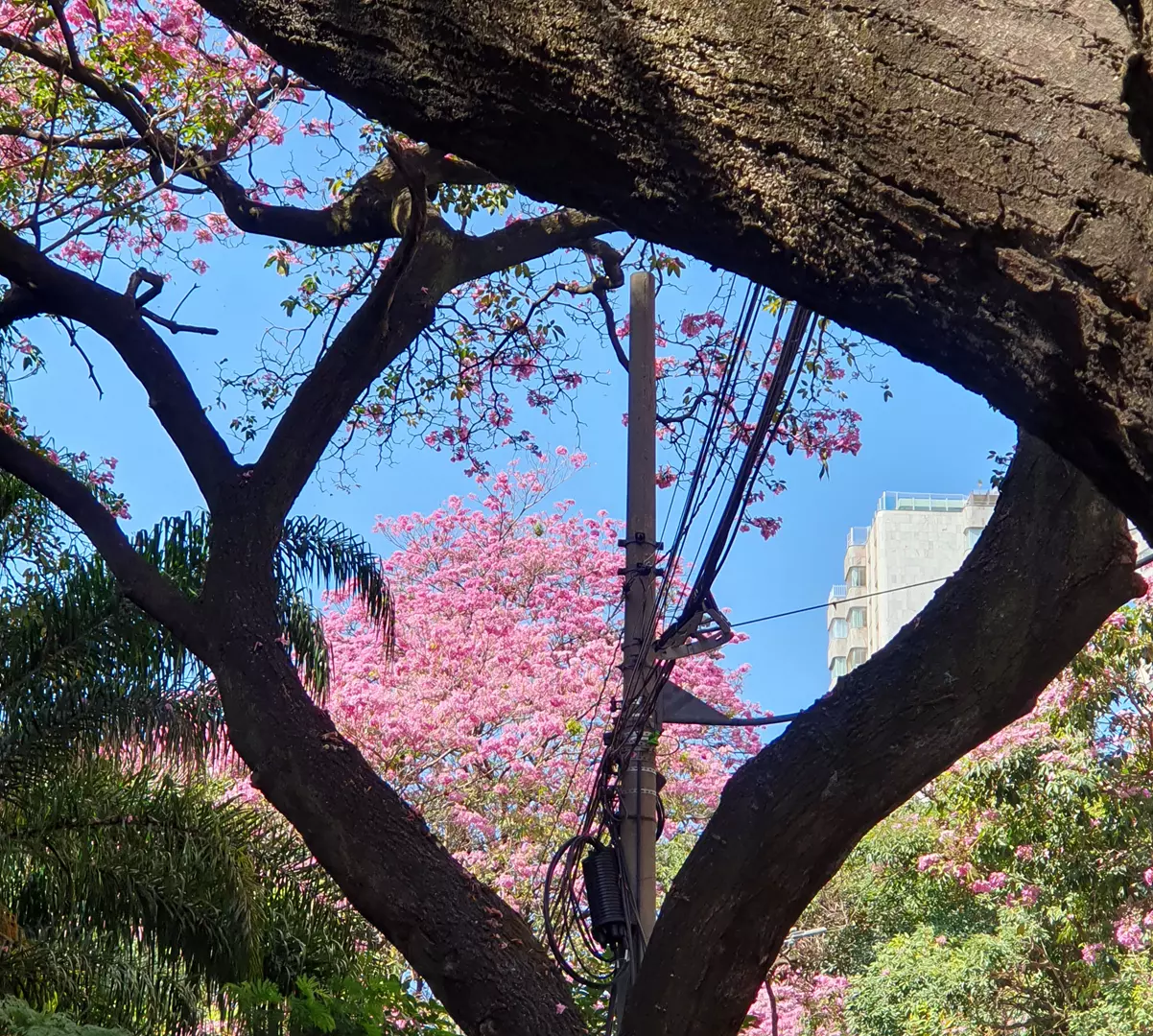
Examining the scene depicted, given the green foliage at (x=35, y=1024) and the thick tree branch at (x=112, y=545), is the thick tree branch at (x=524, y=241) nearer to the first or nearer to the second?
the thick tree branch at (x=112, y=545)

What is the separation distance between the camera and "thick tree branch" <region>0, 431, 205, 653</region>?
474 centimetres

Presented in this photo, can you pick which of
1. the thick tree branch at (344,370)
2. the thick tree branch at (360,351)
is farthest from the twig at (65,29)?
the thick tree branch at (344,370)

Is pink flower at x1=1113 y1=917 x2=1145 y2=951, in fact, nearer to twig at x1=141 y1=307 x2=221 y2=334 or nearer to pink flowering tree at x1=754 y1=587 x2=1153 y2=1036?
pink flowering tree at x1=754 y1=587 x2=1153 y2=1036

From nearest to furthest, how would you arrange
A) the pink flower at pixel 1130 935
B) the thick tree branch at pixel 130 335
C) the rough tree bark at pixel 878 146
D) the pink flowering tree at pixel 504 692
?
the rough tree bark at pixel 878 146 → the thick tree branch at pixel 130 335 → the pink flower at pixel 1130 935 → the pink flowering tree at pixel 504 692

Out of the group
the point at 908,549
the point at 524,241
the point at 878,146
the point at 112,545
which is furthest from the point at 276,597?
the point at 908,549

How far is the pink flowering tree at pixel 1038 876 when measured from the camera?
11.0 meters

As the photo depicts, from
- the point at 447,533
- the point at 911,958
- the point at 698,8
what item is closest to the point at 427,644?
the point at 447,533

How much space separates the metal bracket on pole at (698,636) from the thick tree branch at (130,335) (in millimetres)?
1896

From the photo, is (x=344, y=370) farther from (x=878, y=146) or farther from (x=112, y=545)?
(x=878, y=146)

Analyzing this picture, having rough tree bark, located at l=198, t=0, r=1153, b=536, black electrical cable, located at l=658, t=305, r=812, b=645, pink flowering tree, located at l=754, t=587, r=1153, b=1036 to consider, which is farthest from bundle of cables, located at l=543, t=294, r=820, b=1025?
pink flowering tree, located at l=754, t=587, r=1153, b=1036

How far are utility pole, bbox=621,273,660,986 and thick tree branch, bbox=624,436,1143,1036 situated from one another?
1735mm

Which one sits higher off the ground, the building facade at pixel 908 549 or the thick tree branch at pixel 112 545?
the building facade at pixel 908 549

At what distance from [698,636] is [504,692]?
1102 centimetres

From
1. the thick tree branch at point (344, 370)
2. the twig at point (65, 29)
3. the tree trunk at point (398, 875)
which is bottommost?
the tree trunk at point (398, 875)
